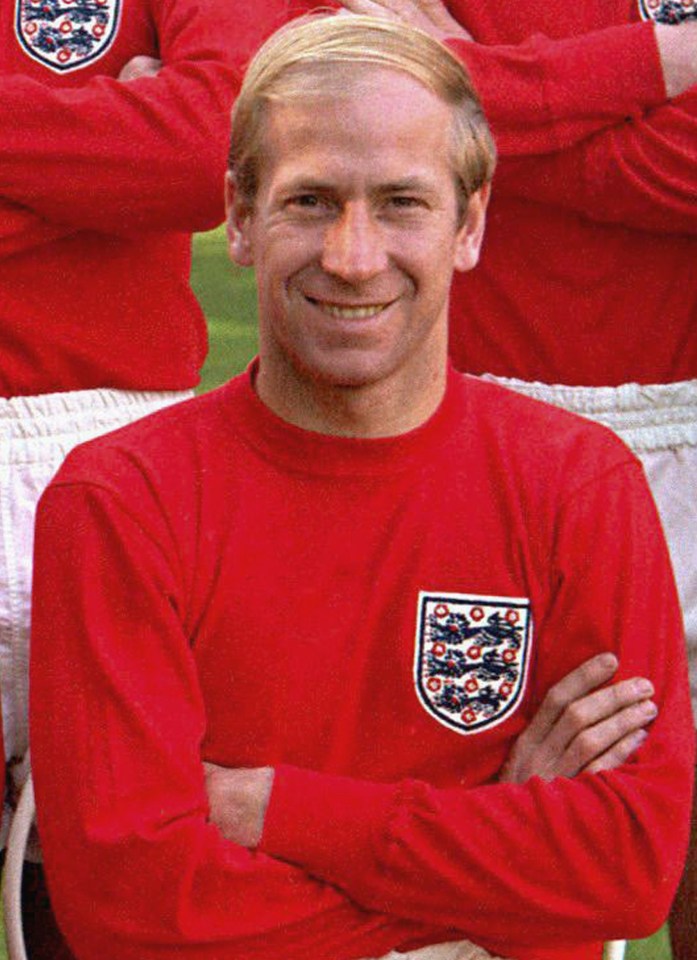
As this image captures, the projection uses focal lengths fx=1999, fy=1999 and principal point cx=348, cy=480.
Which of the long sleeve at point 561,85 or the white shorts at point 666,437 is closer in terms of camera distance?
the long sleeve at point 561,85

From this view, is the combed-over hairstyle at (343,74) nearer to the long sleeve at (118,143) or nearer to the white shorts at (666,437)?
the long sleeve at (118,143)

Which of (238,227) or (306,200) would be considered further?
(238,227)

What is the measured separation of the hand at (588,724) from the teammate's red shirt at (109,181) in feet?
3.24

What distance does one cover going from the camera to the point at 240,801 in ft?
7.82

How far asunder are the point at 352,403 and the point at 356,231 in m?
0.23

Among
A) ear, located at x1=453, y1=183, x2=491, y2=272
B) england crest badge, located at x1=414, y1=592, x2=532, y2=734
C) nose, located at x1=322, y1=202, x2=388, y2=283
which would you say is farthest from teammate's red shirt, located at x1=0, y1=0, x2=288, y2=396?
england crest badge, located at x1=414, y1=592, x2=532, y2=734

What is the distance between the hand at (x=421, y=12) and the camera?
3027mm

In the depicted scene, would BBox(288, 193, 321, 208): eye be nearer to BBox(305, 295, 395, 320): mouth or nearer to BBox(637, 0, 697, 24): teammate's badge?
BBox(305, 295, 395, 320): mouth

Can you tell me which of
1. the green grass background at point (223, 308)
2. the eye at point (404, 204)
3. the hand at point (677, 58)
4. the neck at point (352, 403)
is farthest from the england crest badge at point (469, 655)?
the green grass background at point (223, 308)

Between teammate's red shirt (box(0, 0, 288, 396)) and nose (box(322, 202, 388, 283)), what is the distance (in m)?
0.64

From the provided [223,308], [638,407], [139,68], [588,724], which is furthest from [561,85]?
[223,308]

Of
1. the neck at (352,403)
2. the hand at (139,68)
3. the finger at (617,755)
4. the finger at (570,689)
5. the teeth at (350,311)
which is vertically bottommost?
the finger at (617,755)

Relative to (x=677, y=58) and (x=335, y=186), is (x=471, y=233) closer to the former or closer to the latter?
(x=335, y=186)

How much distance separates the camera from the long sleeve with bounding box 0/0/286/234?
2.96 meters
